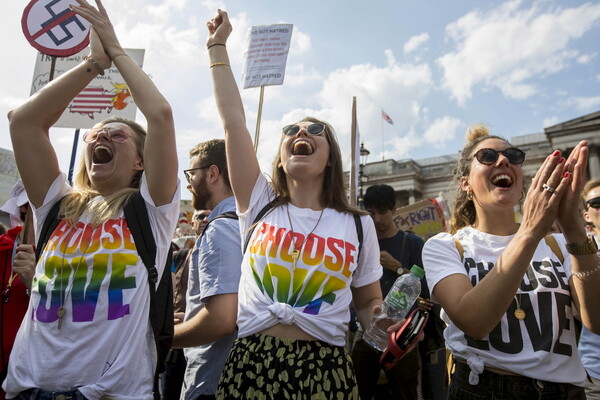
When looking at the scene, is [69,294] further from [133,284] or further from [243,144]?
[243,144]

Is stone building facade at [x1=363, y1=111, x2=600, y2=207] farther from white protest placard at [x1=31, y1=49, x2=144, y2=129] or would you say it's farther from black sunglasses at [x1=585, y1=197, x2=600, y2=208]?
black sunglasses at [x1=585, y1=197, x2=600, y2=208]

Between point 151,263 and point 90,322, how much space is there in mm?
330

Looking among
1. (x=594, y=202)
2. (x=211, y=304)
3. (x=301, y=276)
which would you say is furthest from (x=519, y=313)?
(x=594, y=202)

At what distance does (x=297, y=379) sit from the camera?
1.73 metres

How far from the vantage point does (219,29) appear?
7.82 feet

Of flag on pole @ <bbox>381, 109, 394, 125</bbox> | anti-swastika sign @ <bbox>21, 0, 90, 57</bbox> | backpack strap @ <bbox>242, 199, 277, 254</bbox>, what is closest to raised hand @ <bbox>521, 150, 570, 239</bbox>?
backpack strap @ <bbox>242, 199, 277, 254</bbox>

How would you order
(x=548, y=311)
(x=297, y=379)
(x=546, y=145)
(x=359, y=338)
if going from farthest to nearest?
(x=546, y=145)
(x=359, y=338)
(x=548, y=311)
(x=297, y=379)

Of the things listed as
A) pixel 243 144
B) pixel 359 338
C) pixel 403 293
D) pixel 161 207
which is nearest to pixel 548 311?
pixel 403 293

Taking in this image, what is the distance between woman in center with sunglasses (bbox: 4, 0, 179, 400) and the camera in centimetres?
169

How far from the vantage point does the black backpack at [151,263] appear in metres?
1.89

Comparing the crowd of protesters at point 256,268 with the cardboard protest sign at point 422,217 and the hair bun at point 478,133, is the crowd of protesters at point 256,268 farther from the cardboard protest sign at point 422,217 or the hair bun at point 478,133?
the cardboard protest sign at point 422,217

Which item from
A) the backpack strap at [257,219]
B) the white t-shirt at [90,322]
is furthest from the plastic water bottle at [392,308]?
the white t-shirt at [90,322]

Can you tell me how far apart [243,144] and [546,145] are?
128 feet

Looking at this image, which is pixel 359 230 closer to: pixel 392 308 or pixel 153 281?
pixel 392 308
